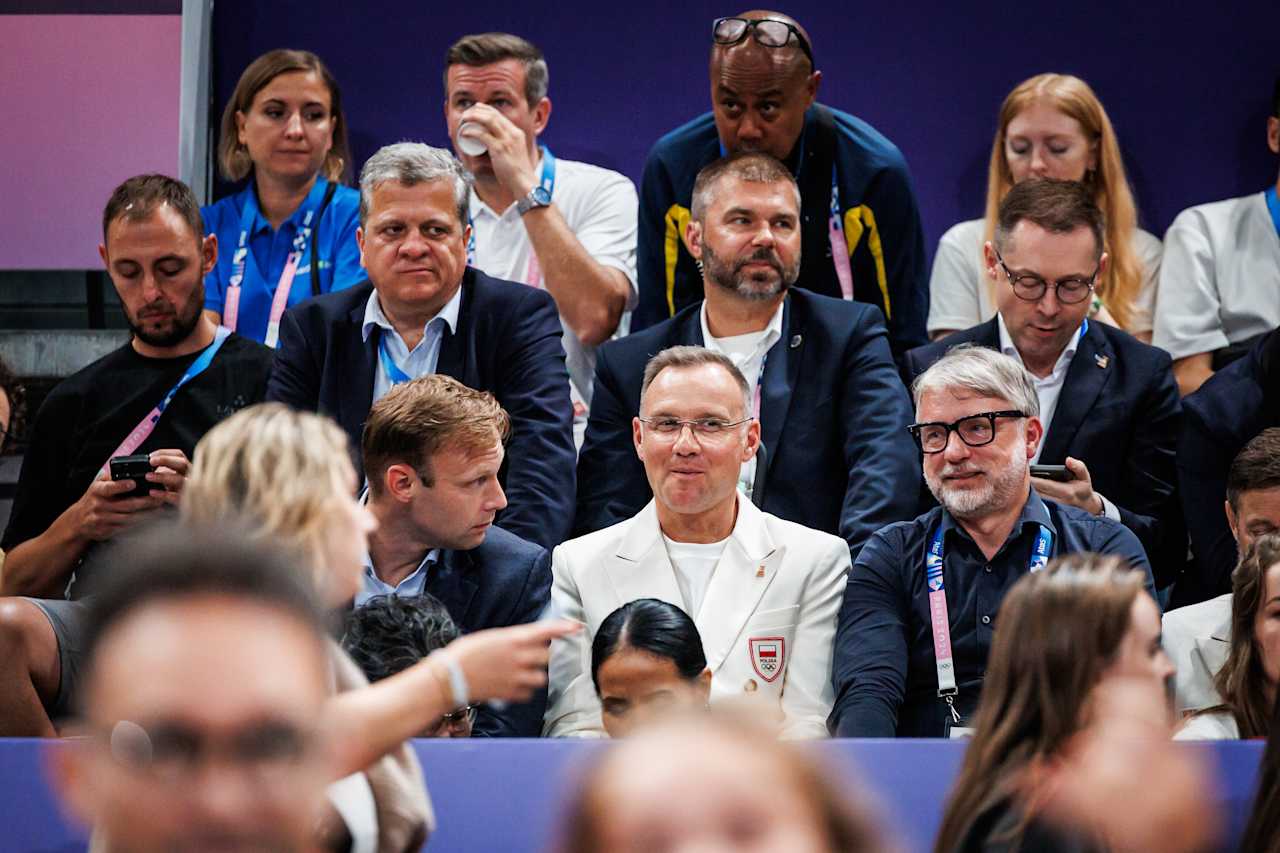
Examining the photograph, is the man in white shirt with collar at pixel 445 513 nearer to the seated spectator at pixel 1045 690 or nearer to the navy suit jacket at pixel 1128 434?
the navy suit jacket at pixel 1128 434

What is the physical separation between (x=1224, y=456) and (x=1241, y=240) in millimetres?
992

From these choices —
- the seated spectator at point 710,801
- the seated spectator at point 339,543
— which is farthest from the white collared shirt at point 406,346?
the seated spectator at point 710,801

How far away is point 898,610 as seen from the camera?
314 centimetres

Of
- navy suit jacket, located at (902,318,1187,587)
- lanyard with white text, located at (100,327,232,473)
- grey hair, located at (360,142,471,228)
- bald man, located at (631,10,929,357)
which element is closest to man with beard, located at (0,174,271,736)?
lanyard with white text, located at (100,327,232,473)

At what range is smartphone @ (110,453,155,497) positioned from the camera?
338 cm

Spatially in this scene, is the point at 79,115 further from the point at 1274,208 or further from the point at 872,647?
the point at 1274,208

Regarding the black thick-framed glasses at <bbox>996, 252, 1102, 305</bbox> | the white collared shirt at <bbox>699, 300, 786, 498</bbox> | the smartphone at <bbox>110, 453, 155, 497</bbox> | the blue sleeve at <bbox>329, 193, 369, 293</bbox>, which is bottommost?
the smartphone at <bbox>110, 453, 155, 497</bbox>

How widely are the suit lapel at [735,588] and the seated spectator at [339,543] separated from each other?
146cm

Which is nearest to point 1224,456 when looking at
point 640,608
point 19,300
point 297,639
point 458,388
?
point 640,608

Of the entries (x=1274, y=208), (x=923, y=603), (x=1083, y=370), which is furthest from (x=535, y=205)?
(x=1274, y=208)

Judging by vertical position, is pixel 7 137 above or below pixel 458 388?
above

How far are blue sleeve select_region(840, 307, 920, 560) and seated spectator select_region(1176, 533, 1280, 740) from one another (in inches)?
30.9

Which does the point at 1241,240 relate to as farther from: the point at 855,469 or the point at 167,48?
the point at 167,48

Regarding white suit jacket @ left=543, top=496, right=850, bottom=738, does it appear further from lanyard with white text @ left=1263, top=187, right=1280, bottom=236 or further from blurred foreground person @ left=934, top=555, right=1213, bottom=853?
lanyard with white text @ left=1263, top=187, right=1280, bottom=236
